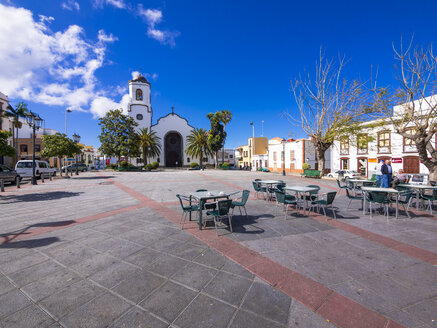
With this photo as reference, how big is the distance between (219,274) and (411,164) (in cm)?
2459

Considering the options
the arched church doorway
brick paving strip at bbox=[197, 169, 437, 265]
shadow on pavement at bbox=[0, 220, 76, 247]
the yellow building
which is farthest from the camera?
the yellow building

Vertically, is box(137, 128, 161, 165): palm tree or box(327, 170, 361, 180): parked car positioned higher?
box(137, 128, 161, 165): palm tree

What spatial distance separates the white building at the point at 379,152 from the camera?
18.5m

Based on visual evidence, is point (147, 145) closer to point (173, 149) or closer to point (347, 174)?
point (173, 149)

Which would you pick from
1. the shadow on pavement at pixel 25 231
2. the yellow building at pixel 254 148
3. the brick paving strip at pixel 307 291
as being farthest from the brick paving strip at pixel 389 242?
the yellow building at pixel 254 148

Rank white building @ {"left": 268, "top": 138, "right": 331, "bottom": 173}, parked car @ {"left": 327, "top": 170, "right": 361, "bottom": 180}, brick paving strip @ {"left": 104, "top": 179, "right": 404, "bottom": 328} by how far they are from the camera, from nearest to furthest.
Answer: brick paving strip @ {"left": 104, "top": 179, "right": 404, "bottom": 328} < parked car @ {"left": 327, "top": 170, "right": 361, "bottom": 180} < white building @ {"left": 268, "top": 138, "right": 331, "bottom": 173}

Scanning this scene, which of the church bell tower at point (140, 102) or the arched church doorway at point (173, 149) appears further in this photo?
the arched church doorway at point (173, 149)

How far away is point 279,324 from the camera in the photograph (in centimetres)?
197

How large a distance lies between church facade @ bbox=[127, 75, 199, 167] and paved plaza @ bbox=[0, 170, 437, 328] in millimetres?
43015

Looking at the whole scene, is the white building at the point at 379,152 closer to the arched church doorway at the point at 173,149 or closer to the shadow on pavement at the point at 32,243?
the shadow on pavement at the point at 32,243

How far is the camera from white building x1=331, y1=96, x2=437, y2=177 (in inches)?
728

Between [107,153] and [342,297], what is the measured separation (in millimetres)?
34904

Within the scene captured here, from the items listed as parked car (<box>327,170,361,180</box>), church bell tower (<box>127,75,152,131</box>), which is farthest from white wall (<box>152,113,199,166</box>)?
parked car (<box>327,170,361,180</box>)

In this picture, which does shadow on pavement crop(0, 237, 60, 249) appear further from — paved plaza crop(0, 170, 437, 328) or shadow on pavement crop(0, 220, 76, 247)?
shadow on pavement crop(0, 220, 76, 247)
